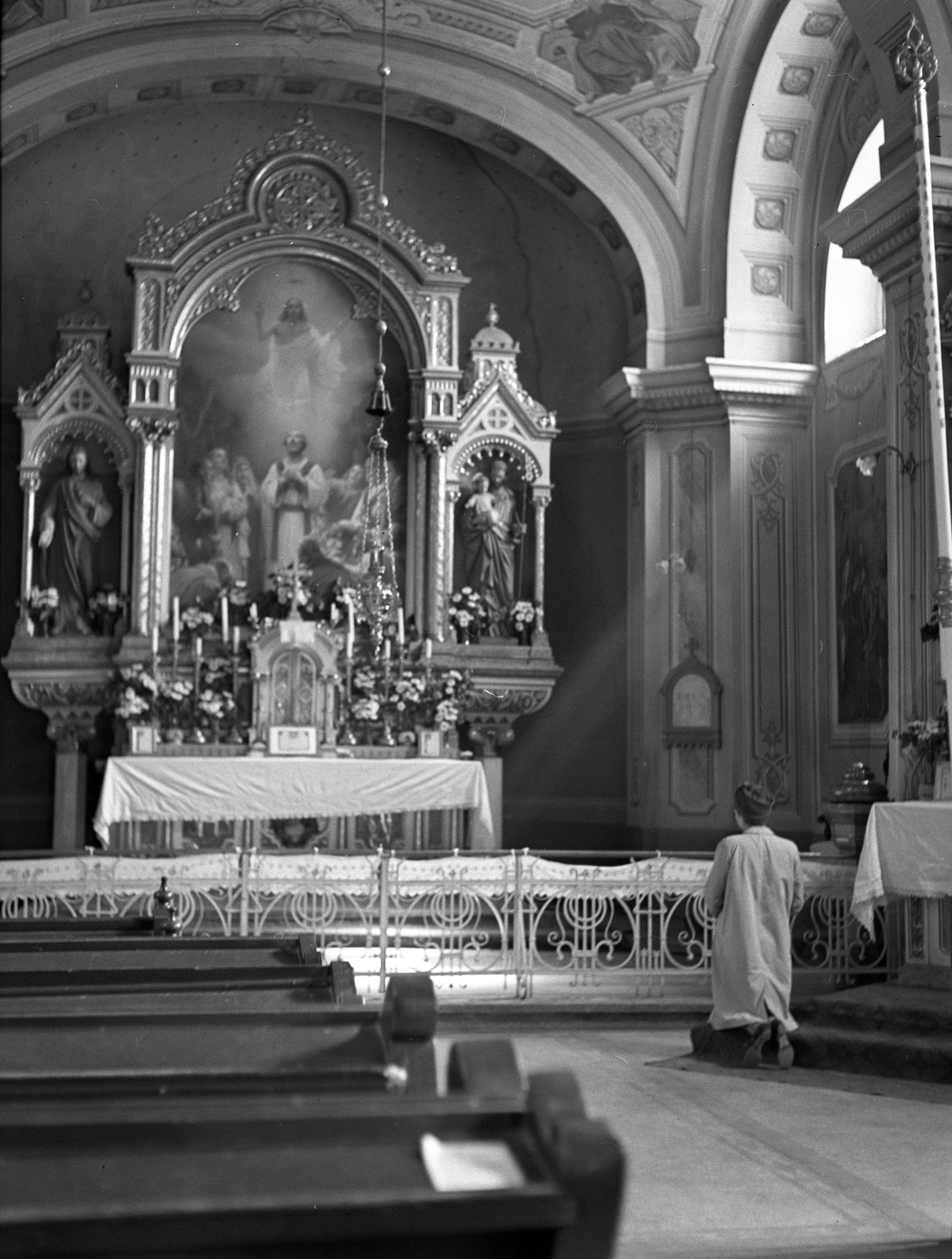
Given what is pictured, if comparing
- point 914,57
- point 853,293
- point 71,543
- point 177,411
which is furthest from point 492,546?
point 914,57

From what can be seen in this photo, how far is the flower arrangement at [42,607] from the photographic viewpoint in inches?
513

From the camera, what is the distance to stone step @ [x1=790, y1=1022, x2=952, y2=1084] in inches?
280

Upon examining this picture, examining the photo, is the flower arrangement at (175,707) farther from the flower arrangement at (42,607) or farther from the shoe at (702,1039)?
the shoe at (702,1039)

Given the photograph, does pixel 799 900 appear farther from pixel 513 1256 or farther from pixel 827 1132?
pixel 513 1256

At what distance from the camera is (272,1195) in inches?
70.1

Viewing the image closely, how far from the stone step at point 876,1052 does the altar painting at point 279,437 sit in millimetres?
7157

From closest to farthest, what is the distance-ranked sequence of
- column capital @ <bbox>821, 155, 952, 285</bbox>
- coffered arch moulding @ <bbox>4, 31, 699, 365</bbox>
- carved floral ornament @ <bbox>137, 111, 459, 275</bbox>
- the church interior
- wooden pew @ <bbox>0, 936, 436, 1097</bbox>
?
wooden pew @ <bbox>0, 936, 436, 1097</bbox>, column capital @ <bbox>821, 155, 952, 285</bbox>, the church interior, carved floral ornament @ <bbox>137, 111, 459, 275</bbox>, coffered arch moulding @ <bbox>4, 31, 699, 365</bbox>

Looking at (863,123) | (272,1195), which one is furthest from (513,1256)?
(863,123)

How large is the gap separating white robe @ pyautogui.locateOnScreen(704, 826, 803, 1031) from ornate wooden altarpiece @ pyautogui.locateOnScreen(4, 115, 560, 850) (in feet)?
19.5

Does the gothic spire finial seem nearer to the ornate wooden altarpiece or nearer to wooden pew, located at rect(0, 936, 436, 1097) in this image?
the ornate wooden altarpiece

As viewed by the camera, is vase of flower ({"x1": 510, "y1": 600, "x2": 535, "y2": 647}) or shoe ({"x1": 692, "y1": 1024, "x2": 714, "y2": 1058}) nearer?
shoe ({"x1": 692, "y1": 1024, "x2": 714, "y2": 1058})

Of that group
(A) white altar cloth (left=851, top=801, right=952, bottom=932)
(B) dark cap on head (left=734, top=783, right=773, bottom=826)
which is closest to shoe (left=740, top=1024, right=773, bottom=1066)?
(A) white altar cloth (left=851, top=801, right=952, bottom=932)

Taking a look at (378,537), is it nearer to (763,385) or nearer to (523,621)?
(523,621)

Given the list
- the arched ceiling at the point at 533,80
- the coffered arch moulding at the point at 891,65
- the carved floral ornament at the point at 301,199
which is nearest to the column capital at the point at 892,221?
the coffered arch moulding at the point at 891,65
